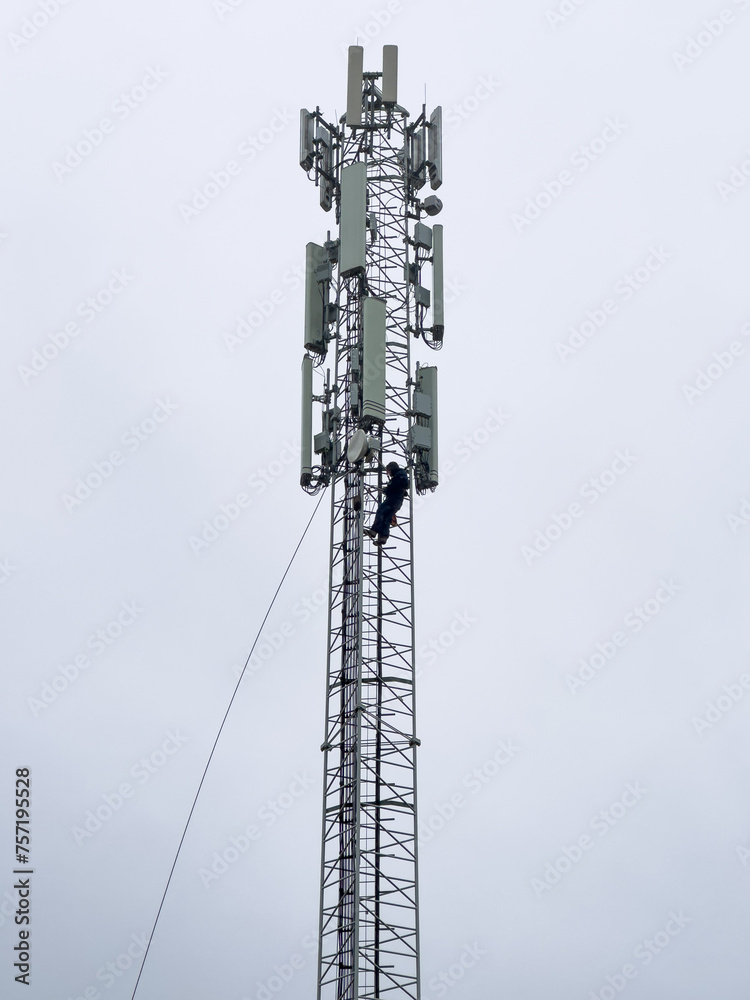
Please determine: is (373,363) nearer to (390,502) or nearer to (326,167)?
Answer: (390,502)

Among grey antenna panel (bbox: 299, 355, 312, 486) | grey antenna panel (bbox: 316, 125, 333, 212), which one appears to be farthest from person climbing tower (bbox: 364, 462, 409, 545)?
grey antenna panel (bbox: 316, 125, 333, 212)

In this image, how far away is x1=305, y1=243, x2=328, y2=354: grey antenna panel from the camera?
140ft

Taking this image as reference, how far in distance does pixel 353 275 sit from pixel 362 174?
8.72 ft

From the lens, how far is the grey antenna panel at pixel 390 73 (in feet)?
144

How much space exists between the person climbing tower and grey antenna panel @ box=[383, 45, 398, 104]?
1091cm

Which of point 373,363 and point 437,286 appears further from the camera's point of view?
point 437,286

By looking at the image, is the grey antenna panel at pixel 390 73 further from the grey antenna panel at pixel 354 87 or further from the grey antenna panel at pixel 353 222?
the grey antenna panel at pixel 353 222

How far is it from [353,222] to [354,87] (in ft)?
17.0

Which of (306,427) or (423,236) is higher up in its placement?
(423,236)

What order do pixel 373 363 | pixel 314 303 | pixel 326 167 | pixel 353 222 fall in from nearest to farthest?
pixel 373 363, pixel 353 222, pixel 314 303, pixel 326 167

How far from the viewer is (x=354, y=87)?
43625 mm

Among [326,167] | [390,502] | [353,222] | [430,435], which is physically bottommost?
[390,502]

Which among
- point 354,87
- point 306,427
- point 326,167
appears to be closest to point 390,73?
point 354,87

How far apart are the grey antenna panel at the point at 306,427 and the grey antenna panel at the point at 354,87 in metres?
7.05
